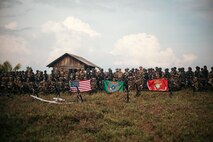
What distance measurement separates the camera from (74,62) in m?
32.1

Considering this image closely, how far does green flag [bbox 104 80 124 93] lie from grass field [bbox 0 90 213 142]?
4.28 m

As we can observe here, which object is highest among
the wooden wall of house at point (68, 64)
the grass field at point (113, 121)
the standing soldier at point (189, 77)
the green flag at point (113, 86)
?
the wooden wall of house at point (68, 64)

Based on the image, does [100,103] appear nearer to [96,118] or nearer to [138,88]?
[96,118]

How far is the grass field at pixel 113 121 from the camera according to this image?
10328 millimetres

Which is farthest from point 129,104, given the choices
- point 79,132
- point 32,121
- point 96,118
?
point 32,121

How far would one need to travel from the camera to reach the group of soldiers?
20531mm

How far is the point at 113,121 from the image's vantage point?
12.3m

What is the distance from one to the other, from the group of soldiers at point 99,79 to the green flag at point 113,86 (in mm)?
651

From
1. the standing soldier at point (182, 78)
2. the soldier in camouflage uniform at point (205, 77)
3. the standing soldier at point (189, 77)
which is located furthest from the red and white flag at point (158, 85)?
the soldier in camouflage uniform at point (205, 77)

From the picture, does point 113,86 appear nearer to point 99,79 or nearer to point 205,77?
point 99,79

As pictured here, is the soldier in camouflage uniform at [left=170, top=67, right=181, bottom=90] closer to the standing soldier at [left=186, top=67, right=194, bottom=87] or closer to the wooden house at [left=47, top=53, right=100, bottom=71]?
the standing soldier at [left=186, top=67, right=194, bottom=87]

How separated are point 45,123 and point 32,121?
3.12 ft

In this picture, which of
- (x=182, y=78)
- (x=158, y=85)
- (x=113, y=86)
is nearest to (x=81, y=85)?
(x=113, y=86)

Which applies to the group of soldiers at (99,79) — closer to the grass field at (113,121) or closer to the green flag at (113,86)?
the green flag at (113,86)
